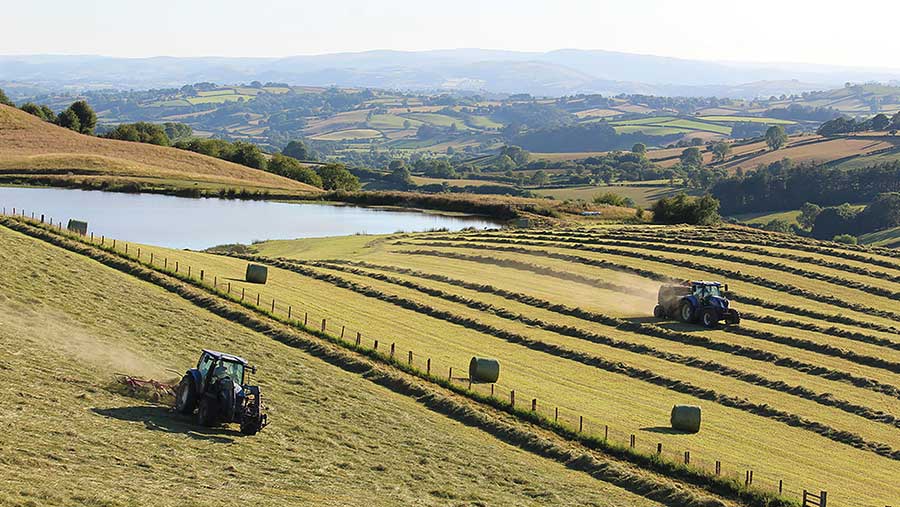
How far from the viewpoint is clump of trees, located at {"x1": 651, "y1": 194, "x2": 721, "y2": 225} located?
107219 mm

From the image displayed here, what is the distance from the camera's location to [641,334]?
2061 inches

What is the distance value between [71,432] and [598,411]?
19194 millimetres

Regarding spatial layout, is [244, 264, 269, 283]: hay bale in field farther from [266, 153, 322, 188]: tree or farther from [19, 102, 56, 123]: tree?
[19, 102, 56, 123]: tree

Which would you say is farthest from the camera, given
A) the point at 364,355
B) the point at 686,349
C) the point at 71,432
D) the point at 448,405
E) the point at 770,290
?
the point at 770,290

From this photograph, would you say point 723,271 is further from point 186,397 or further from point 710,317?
point 186,397

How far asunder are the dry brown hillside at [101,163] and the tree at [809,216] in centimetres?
8077

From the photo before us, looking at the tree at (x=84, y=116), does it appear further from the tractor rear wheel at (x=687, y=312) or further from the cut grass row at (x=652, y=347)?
the tractor rear wheel at (x=687, y=312)

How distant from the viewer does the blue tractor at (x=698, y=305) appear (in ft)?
178

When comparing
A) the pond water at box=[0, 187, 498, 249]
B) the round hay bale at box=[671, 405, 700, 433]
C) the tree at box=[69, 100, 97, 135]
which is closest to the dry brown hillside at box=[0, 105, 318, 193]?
the pond water at box=[0, 187, 498, 249]

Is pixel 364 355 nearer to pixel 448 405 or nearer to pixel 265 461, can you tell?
pixel 448 405

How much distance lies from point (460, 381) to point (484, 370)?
1.03m

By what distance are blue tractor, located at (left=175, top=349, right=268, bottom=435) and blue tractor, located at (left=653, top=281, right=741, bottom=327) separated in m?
30.8

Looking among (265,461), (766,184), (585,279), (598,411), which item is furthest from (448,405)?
(766,184)

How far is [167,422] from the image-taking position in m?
28.9
